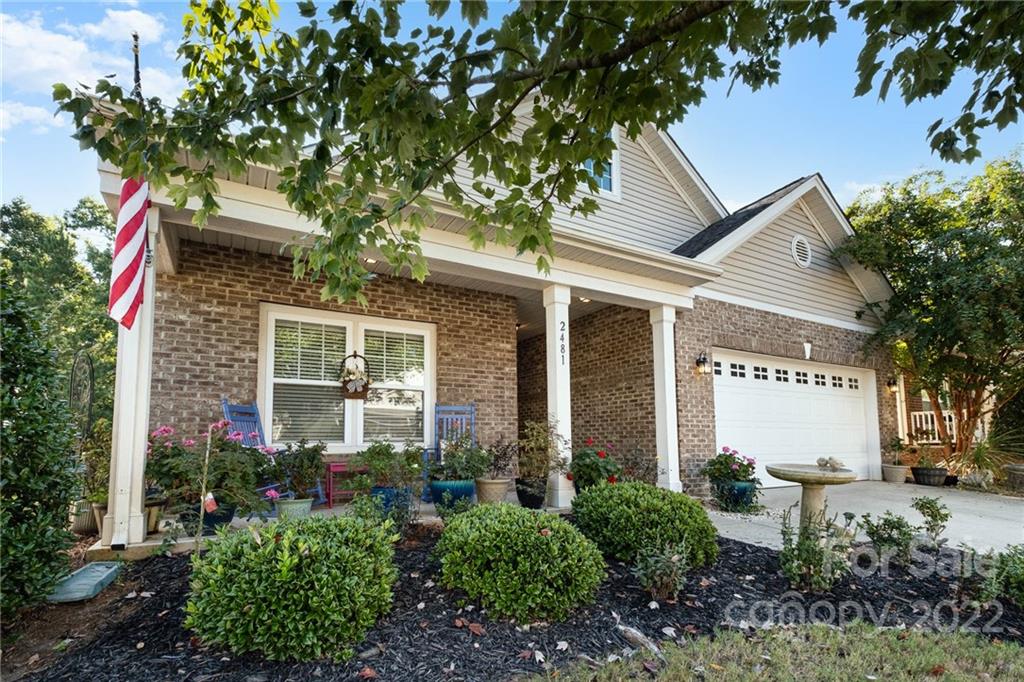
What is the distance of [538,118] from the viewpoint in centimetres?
286

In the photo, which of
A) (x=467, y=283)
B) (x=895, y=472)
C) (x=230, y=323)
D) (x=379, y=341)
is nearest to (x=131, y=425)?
(x=230, y=323)

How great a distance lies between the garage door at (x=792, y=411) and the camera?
8.77 meters

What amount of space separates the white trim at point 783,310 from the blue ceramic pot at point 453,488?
4.61 metres

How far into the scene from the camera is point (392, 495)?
17.0 ft

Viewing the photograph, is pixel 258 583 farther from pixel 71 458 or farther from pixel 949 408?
pixel 949 408

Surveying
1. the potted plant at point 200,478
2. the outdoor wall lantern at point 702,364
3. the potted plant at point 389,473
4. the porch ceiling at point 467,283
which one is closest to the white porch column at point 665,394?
the outdoor wall lantern at point 702,364

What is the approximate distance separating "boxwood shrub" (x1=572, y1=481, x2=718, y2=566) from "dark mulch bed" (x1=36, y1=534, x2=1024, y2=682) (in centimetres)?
16

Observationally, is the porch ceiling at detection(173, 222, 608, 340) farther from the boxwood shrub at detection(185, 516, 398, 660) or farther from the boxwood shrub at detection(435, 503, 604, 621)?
the boxwood shrub at detection(435, 503, 604, 621)

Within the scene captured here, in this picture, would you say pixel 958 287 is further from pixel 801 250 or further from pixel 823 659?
pixel 823 659

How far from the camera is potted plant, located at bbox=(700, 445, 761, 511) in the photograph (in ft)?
24.0

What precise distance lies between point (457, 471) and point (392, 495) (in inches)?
34.8

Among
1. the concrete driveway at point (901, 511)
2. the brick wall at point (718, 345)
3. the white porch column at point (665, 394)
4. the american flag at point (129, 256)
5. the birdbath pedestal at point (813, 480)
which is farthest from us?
the brick wall at point (718, 345)

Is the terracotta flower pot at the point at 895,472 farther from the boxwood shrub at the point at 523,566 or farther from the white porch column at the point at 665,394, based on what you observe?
the boxwood shrub at the point at 523,566

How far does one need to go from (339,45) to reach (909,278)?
36.2 ft
